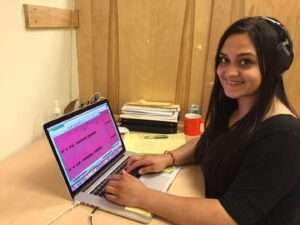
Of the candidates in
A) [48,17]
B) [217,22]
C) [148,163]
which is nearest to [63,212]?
[148,163]

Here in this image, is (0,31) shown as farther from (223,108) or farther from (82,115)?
(223,108)

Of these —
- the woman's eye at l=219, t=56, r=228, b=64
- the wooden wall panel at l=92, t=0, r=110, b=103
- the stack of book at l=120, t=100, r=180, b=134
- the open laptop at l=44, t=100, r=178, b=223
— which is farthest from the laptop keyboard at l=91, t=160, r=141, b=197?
the wooden wall panel at l=92, t=0, r=110, b=103

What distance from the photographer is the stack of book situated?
1.58 meters

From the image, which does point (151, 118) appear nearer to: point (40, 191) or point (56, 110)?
point (56, 110)

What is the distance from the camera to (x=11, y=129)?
1.27 metres

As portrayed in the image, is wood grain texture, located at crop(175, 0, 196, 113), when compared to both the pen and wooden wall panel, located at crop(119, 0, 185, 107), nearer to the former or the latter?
wooden wall panel, located at crop(119, 0, 185, 107)

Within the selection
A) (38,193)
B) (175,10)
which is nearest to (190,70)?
(175,10)

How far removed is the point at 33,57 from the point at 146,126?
2.16 feet

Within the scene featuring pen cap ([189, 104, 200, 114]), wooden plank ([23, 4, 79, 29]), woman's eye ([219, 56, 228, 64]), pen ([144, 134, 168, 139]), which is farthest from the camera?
pen cap ([189, 104, 200, 114])

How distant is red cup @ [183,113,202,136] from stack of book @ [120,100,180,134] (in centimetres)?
6

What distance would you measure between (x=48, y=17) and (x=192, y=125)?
902 mm

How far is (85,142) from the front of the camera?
3.51 feet

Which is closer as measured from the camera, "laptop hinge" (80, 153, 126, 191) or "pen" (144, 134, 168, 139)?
"laptop hinge" (80, 153, 126, 191)

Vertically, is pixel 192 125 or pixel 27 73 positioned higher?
pixel 27 73
